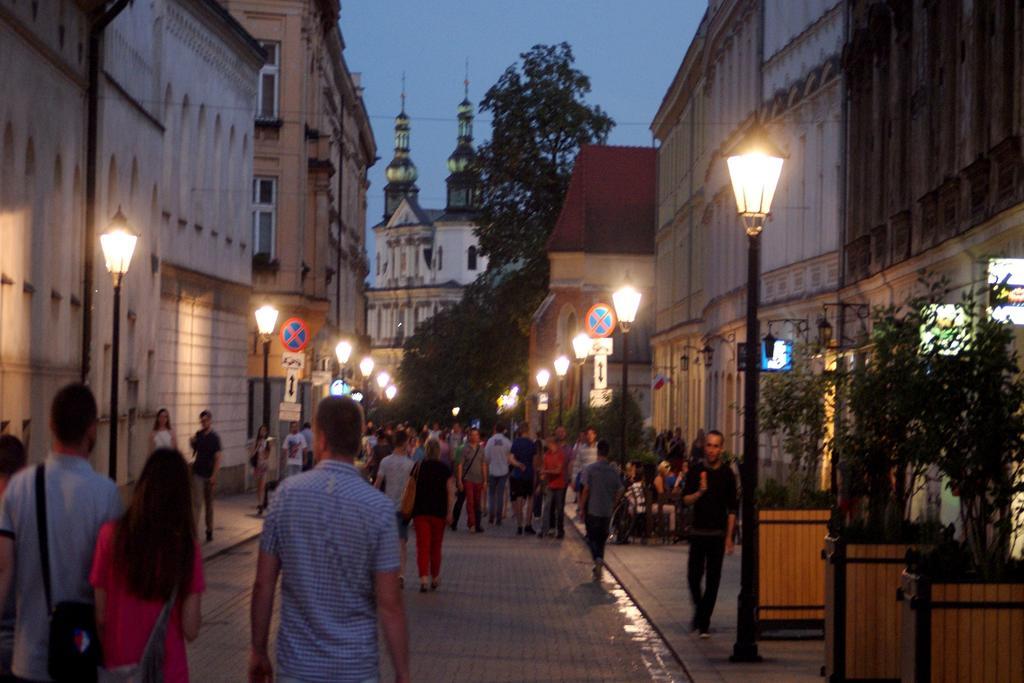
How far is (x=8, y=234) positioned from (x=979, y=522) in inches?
566

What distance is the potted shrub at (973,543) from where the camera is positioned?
1080cm

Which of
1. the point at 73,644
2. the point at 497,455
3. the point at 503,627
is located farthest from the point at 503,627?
the point at 497,455

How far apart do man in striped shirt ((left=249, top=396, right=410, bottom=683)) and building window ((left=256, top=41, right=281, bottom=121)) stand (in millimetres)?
47635

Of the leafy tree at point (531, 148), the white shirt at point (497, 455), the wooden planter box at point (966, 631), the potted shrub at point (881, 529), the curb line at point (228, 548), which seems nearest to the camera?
the wooden planter box at point (966, 631)

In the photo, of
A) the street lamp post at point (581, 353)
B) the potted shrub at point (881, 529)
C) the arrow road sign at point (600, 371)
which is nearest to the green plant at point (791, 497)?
the potted shrub at point (881, 529)

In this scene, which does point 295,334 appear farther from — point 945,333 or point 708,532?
point 945,333

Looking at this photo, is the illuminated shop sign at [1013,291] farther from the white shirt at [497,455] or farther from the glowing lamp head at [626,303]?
the white shirt at [497,455]

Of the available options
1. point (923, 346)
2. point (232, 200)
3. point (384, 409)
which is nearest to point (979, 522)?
point (923, 346)

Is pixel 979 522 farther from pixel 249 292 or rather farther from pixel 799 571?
pixel 249 292

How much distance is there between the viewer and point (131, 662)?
24.4 feet

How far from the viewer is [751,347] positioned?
16250 millimetres

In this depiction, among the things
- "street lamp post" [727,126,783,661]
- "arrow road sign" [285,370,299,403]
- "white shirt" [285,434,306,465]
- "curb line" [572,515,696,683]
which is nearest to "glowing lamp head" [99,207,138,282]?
"curb line" [572,515,696,683]

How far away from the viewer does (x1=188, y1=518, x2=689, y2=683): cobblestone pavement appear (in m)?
14.9

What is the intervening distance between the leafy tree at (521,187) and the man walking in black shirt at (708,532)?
198ft
